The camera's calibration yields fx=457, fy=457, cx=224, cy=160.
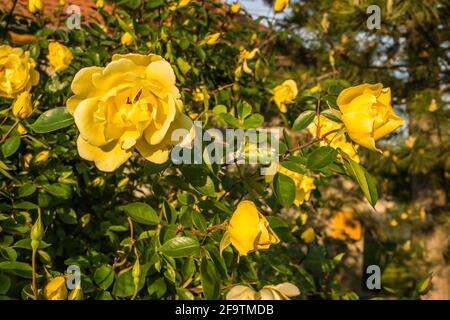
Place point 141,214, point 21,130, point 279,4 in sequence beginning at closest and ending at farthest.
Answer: point 141,214
point 21,130
point 279,4

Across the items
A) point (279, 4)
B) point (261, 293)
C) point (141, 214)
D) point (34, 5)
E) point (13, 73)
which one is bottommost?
point (261, 293)

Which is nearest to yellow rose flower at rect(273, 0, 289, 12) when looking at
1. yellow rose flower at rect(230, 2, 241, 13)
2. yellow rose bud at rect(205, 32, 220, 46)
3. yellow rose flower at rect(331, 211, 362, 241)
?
yellow rose flower at rect(230, 2, 241, 13)

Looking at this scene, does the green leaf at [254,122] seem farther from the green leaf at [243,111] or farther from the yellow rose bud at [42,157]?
the yellow rose bud at [42,157]

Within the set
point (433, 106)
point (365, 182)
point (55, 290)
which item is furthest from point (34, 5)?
point (433, 106)

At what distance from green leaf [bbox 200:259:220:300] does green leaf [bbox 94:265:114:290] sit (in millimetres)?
302

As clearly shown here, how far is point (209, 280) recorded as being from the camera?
2.68 ft

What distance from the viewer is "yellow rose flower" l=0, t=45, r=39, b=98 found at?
1.03 meters

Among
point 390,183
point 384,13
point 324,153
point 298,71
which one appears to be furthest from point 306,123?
point 390,183

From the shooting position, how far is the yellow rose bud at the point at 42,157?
120cm

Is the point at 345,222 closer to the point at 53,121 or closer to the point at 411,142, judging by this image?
the point at 411,142

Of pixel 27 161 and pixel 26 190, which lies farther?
pixel 27 161

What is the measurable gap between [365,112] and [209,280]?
1.30ft
